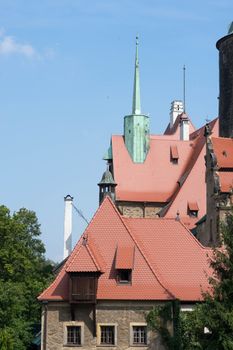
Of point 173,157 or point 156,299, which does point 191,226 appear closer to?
point 173,157

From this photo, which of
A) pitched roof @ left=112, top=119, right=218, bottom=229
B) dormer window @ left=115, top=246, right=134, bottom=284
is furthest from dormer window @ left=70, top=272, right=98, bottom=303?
pitched roof @ left=112, top=119, right=218, bottom=229

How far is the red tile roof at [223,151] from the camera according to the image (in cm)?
4503

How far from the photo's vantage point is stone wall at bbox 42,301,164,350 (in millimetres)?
31891

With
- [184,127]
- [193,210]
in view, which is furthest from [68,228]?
[184,127]

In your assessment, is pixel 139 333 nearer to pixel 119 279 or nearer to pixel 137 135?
pixel 119 279

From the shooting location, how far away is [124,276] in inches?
1286

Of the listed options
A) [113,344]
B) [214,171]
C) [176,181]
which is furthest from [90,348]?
[176,181]

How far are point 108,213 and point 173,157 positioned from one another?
24482 millimetres

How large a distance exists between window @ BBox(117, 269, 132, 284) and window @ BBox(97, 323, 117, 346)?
1.87 metres

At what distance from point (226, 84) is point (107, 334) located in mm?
27609

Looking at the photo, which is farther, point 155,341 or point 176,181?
point 176,181

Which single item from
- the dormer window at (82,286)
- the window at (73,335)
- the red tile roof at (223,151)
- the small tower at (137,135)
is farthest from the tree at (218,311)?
the small tower at (137,135)

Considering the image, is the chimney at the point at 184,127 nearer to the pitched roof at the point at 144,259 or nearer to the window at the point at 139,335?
the pitched roof at the point at 144,259

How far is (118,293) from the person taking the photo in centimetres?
3212
